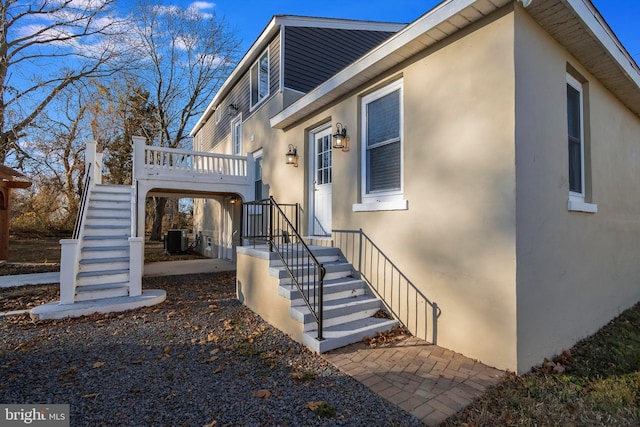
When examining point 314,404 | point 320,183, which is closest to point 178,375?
point 314,404

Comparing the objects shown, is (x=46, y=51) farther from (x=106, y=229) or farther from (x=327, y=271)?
(x=327, y=271)

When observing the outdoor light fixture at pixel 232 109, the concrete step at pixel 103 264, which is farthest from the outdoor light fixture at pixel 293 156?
the outdoor light fixture at pixel 232 109

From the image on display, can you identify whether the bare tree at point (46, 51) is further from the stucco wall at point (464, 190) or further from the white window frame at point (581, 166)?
the white window frame at point (581, 166)

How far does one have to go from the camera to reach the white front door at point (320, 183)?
6234mm

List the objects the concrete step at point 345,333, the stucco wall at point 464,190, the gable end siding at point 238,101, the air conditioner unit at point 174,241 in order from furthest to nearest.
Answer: the air conditioner unit at point 174,241, the gable end siding at point 238,101, the concrete step at point 345,333, the stucco wall at point 464,190

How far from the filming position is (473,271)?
135 inches

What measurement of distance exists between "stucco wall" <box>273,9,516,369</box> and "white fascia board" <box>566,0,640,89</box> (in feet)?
2.78

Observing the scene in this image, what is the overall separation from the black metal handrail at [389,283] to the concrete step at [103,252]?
14.2 ft

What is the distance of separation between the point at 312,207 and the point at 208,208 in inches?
401

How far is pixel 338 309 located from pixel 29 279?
307 inches

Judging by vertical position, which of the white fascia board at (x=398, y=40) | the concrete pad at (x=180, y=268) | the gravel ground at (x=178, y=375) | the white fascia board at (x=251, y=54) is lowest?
the gravel ground at (x=178, y=375)

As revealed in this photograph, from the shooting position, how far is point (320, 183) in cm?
649

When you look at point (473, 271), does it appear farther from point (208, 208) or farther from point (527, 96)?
point (208, 208)

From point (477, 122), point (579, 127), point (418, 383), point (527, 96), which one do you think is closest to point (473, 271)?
point (418, 383)
